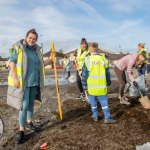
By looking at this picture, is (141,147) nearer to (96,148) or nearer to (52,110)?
(96,148)

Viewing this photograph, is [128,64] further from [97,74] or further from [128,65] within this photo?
[97,74]

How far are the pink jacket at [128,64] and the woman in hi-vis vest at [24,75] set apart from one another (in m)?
2.65

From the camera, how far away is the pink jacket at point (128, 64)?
8.14 m

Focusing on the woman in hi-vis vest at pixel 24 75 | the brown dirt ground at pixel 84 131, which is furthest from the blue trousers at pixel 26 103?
the brown dirt ground at pixel 84 131

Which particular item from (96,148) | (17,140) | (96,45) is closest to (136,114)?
(96,45)

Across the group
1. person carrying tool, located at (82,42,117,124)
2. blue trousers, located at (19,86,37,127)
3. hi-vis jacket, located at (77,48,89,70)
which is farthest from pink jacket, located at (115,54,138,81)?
blue trousers, located at (19,86,37,127)

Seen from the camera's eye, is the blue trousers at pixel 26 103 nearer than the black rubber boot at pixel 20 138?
No

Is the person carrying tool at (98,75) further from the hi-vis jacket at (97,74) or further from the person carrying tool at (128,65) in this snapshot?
the person carrying tool at (128,65)

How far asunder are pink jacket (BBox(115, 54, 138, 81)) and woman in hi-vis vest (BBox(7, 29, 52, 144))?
2.65 metres

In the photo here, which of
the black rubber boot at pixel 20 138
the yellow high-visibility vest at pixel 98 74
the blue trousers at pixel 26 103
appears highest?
the yellow high-visibility vest at pixel 98 74

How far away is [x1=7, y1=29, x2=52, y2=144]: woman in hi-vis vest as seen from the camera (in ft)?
19.9

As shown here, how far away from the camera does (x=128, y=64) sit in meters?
8.27

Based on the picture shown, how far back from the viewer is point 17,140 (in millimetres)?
5918

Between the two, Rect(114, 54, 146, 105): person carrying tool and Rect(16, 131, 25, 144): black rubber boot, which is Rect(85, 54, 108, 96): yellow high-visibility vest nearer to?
Rect(114, 54, 146, 105): person carrying tool
